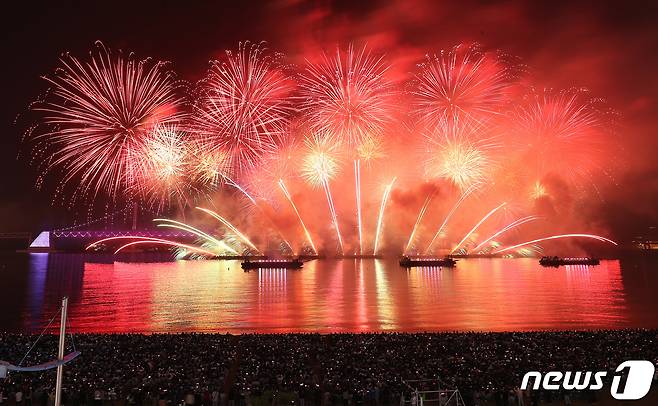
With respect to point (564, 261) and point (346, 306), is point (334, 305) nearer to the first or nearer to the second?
point (346, 306)

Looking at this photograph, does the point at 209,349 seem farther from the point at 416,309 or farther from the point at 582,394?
the point at 416,309

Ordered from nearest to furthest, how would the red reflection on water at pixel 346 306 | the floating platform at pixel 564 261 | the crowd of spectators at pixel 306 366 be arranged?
the crowd of spectators at pixel 306 366
the red reflection on water at pixel 346 306
the floating platform at pixel 564 261

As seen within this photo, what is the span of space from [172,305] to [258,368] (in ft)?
106

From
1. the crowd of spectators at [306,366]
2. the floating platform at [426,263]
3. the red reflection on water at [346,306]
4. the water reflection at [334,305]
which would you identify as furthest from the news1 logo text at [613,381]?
the floating platform at [426,263]

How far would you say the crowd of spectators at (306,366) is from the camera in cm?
1867

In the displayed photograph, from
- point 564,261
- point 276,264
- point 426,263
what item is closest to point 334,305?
point 276,264

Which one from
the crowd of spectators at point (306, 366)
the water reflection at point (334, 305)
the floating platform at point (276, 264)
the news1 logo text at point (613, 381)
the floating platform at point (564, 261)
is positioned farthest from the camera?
the floating platform at point (564, 261)

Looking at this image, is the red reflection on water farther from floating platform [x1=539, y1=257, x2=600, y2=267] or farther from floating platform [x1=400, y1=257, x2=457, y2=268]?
floating platform [x1=539, y1=257, x2=600, y2=267]

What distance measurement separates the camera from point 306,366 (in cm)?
2225

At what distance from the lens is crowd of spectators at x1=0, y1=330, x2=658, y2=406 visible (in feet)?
61.3

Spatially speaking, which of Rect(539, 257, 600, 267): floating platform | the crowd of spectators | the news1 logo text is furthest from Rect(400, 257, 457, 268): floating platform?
the news1 logo text

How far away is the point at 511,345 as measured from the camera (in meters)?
25.3

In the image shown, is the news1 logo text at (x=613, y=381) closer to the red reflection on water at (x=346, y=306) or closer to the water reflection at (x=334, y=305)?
the red reflection on water at (x=346, y=306)

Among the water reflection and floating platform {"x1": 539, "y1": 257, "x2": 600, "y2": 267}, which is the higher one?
floating platform {"x1": 539, "y1": 257, "x2": 600, "y2": 267}
